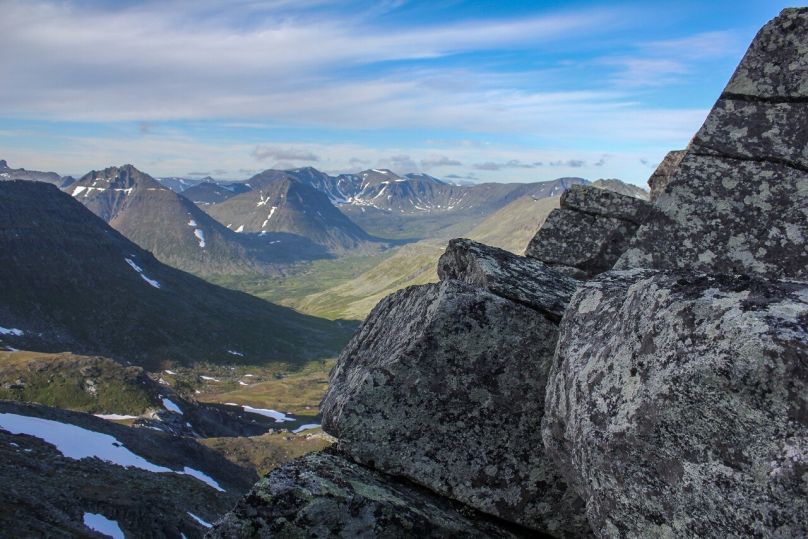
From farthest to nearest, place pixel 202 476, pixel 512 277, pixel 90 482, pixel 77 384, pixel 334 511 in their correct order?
pixel 77 384 < pixel 202 476 < pixel 90 482 < pixel 512 277 < pixel 334 511

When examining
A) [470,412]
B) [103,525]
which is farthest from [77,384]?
[470,412]

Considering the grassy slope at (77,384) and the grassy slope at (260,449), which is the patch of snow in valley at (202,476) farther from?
the grassy slope at (77,384)

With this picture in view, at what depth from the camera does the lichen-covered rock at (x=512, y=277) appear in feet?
Result: 32.7

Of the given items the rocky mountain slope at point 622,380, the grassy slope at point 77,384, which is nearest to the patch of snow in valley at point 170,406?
the grassy slope at point 77,384

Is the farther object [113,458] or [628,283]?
[113,458]

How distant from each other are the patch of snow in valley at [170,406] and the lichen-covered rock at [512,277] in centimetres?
16871

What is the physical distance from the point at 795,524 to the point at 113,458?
3047 inches

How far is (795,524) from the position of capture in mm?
5191

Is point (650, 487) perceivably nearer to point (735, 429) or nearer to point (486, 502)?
point (735, 429)

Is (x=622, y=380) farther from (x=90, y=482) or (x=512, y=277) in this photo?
(x=90, y=482)

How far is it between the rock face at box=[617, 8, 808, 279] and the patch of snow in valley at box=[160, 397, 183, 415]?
559ft

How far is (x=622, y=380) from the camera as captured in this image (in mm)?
6938

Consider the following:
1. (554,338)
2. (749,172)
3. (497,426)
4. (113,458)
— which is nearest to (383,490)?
(497,426)

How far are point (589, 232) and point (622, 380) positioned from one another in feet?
50.8
